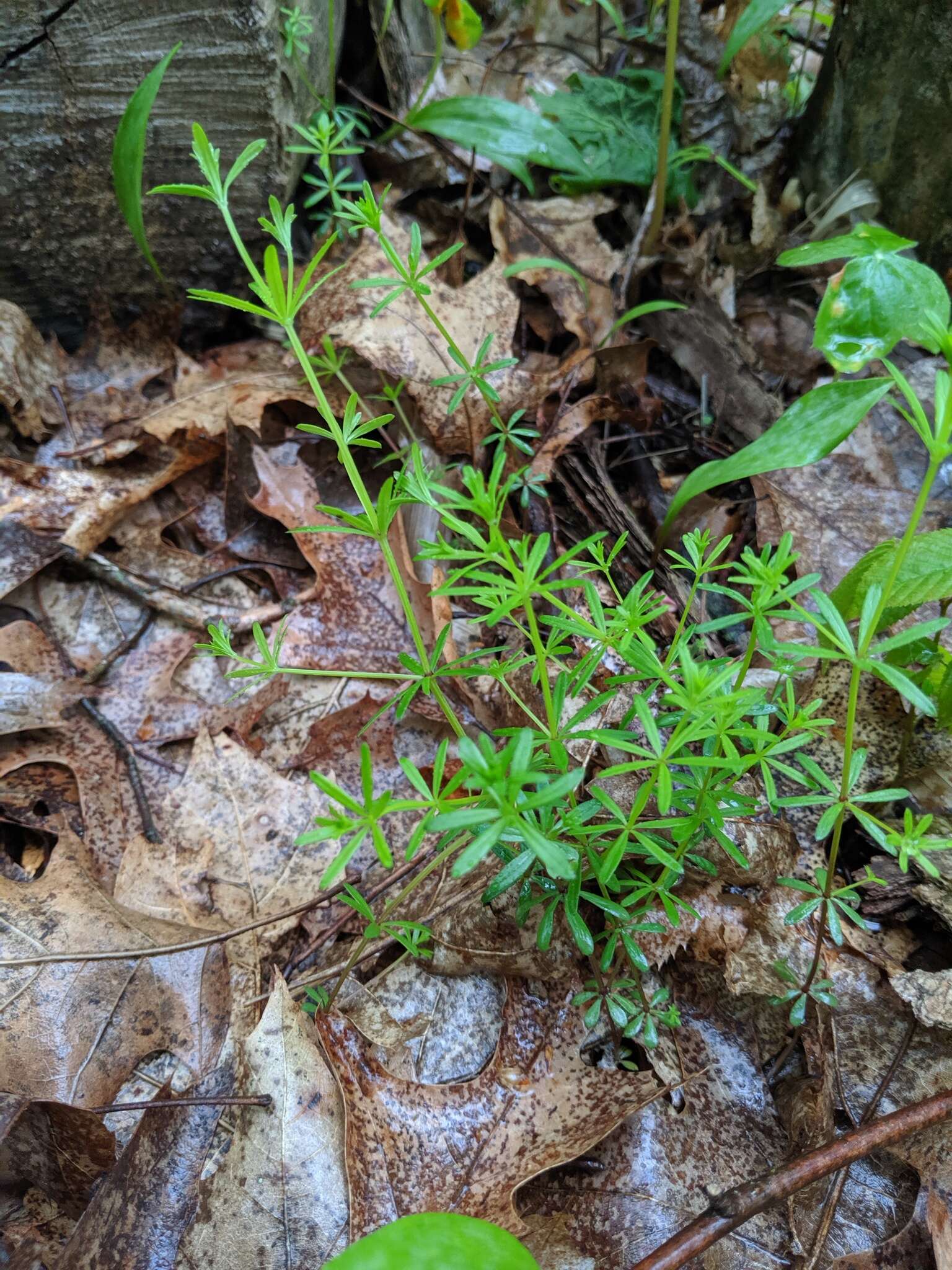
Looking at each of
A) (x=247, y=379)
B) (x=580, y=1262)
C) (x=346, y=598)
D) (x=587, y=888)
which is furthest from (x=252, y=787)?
(x=247, y=379)

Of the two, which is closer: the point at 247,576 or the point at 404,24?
the point at 247,576

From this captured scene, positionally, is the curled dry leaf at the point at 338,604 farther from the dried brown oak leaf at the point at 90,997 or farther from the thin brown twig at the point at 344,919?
the dried brown oak leaf at the point at 90,997

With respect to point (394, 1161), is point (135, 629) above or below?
above

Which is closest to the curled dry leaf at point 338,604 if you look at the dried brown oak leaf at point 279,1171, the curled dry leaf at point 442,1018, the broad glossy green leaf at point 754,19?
the curled dry leaf at point 442,1018

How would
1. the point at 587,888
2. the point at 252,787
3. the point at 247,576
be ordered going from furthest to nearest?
the point at 247,576 → the point at 252,787 → the point at 587,888

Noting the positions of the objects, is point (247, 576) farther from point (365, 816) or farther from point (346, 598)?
point (365, 816)

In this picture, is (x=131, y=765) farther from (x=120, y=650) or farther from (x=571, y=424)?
(x=571, y=424)

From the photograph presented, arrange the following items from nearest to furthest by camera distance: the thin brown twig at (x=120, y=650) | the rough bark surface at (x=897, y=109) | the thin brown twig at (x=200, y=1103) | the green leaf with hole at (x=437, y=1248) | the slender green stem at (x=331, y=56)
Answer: the green leaf with hole at (x=437, y=1248) → the thin brown twig at (x=200, y=1103) → the thin brown twig at (x=120, y=650) → the rough bark surface at (x=897, y=109) → the slender green stem at (x=331, y=56)
